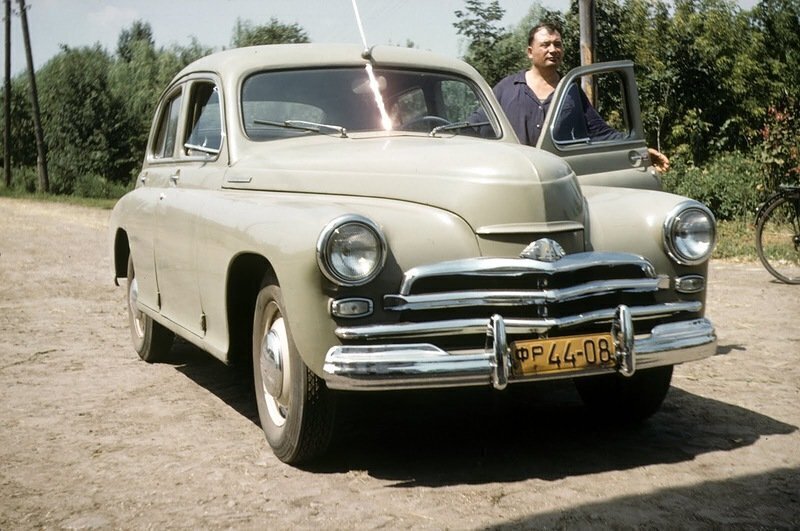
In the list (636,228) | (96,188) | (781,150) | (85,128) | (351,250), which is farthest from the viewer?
(85,128)

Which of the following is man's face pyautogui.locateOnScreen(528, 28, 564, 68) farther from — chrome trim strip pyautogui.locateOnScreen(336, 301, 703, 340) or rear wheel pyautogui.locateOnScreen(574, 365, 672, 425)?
chrome trim strip pyautogui.locateOnScreen(336, 301, 703, 340)

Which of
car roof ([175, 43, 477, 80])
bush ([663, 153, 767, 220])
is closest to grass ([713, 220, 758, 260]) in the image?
bush ([663, 153, 767, 220])

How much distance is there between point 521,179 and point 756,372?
2.60 meters

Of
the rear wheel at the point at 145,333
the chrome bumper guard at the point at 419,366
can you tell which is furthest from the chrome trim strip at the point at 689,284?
the rear wheel at the point at 145,333

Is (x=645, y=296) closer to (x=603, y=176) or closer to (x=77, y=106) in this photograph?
(x=603, y=176)

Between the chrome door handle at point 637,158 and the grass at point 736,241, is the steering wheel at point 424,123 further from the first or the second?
the grass at point 736,241

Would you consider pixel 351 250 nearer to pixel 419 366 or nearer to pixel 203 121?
pixel 419 366

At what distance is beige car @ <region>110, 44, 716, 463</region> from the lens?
13.0 ft

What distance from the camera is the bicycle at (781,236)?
384 inches

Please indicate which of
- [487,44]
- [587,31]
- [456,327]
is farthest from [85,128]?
[456,327]

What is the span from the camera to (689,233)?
4.52 meters

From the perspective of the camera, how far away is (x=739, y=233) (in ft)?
45.8

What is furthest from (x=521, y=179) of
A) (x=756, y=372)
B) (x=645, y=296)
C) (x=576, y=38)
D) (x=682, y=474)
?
(x=576, y=38)

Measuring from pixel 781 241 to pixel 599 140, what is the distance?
7581 mm
